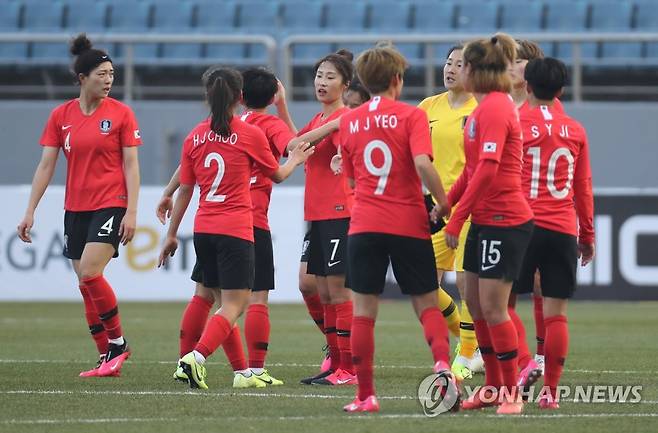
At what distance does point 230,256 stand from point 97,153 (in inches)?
61.4

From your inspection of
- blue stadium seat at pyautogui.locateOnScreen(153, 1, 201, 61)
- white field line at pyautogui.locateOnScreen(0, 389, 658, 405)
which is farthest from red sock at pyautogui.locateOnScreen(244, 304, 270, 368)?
blue stadium seat at pyautogui.locateOnScreen(153, 1, 201, 61)

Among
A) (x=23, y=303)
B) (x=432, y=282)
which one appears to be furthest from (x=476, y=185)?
(x=23, y=303)

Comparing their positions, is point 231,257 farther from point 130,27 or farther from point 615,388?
point 130,27

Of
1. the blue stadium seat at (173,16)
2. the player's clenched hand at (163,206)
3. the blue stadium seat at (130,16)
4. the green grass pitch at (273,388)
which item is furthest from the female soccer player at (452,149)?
the blue stadium seat at (130,16)

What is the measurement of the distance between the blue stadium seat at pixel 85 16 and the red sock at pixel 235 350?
42.4ft

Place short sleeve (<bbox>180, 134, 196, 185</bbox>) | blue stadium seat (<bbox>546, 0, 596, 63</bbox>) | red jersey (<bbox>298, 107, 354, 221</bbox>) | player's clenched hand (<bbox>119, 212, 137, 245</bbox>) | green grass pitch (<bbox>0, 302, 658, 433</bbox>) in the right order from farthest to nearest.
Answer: blue stadium seat (<bbox>546, 0, 596, 63</bbox>) → player's clenched hand (<bbox>119, 212, 137, 245</bbox>) → red jersey (<bbox>298, 107, 354, 221</bbox>) → short sleeve (<bbox>180, 134, 196, 185</bbox>) → green grass pitch (<bbox>0, 302, 658, 433</bbox>)

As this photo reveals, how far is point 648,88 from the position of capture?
Result: 17750mm

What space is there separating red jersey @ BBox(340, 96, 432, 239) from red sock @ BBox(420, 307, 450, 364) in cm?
41

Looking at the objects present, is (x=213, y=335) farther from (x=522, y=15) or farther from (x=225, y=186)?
(x=522, y=15)

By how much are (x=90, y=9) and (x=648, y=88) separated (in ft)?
28.8

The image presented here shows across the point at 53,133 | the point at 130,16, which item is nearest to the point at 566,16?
the point at 130,16

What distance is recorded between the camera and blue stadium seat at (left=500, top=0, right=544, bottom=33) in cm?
1956

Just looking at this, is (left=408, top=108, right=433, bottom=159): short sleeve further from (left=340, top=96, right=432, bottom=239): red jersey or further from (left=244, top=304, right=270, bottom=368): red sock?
(left=244, top=304, right=270, bottom=368): red sock

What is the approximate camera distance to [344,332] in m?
8.31
